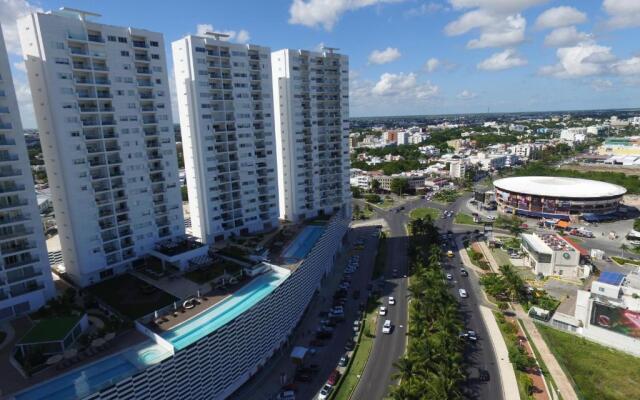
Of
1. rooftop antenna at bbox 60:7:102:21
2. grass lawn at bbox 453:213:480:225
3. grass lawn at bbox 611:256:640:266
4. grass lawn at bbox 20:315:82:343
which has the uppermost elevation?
rooftop antenna at bbox 60:7:102:21

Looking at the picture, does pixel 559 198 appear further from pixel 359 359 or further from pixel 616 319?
pixel 359 359

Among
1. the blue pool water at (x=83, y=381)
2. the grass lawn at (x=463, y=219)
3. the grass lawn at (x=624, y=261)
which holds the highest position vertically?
the blue pool water at (x=83, y=381)

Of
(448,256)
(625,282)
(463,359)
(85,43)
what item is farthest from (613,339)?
(85,43)

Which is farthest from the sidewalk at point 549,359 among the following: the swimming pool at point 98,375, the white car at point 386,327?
the swimming pool at point 98,375

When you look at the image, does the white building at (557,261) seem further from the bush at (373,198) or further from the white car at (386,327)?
the bush at (373,198)

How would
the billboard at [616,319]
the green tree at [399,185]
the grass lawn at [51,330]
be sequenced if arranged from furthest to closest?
the green tree at [399,185] < the billboard at [616,319] < the grass lawn at [51,330]

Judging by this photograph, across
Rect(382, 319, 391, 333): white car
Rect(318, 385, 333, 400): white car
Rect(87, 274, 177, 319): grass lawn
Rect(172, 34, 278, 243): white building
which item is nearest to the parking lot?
Rect(318, 385, 333, 400): white car

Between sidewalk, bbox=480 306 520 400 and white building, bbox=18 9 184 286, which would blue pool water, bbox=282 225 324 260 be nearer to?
white building, bbox=18 9 184 286
